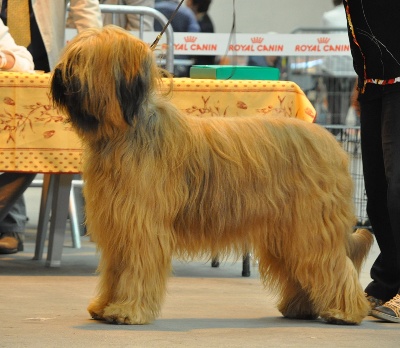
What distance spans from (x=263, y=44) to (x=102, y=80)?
5.38m

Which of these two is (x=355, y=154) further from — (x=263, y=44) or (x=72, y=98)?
(x=72, y=98)

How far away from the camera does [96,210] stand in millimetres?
4023

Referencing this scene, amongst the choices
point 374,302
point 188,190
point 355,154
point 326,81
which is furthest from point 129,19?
point 188,190

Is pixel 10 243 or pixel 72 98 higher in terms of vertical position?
pixel 72 98

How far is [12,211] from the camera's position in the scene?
6.50 meters

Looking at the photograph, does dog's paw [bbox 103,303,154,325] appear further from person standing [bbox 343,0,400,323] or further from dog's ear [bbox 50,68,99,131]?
person standing [bbox 343,0,400,323]

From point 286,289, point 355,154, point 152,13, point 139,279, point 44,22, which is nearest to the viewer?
point 139,279

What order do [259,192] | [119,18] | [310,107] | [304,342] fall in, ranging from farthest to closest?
[119,18] → [310,107] → [259,192] → [304,342]

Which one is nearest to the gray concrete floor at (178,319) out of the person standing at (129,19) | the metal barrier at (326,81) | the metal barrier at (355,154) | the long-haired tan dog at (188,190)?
the long-haired tan dog at (188,190)

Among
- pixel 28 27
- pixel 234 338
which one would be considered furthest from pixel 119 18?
pixel 234 338

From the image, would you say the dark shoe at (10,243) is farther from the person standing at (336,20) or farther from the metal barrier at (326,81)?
the person standing at (336,20)

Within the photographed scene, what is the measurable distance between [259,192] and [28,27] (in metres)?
2.59

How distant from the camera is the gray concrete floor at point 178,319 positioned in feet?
12.5

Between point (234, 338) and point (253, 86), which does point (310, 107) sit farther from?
point (234, 338)
